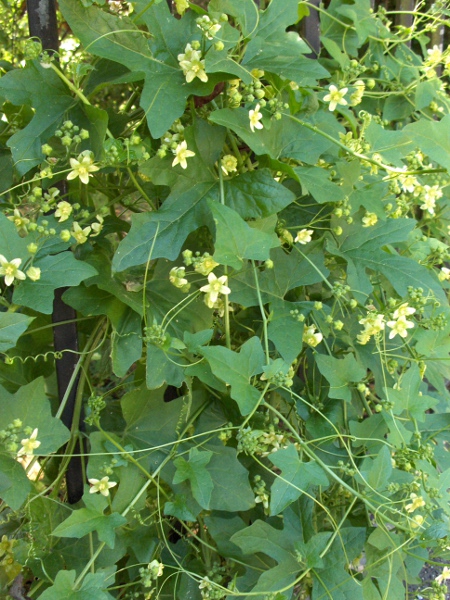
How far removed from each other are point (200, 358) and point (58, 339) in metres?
0.42

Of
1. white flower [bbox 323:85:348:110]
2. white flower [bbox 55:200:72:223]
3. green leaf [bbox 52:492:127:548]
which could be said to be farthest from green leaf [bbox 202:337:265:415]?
white flower [bbox 323:85:348:110]

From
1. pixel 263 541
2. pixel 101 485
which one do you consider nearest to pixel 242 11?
pixel 101 485

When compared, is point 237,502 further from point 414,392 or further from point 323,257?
point 323,257

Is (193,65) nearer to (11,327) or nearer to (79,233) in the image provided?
(79,233)

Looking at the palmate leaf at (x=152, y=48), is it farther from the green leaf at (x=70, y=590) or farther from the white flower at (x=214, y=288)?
the green leaf at (x=70, y=590)

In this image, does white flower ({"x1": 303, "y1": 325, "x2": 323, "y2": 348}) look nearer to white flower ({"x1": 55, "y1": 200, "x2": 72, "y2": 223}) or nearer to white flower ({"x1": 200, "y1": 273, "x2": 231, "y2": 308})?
white flower ({"x1": 200, "y1": 273, "x2": 231, "y2": 308})

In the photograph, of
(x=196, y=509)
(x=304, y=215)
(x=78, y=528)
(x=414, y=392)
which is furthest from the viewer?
(x=304, y=215)

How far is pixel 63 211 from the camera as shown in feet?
4.22

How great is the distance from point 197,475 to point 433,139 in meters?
0.91

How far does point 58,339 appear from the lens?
4.83ft

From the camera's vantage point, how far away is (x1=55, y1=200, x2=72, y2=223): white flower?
50.4 inches

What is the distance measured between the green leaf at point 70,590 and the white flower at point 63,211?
2.40 ft

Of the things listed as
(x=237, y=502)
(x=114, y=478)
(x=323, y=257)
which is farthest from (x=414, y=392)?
(x=114, y=478)

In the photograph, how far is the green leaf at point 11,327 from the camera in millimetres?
1071
